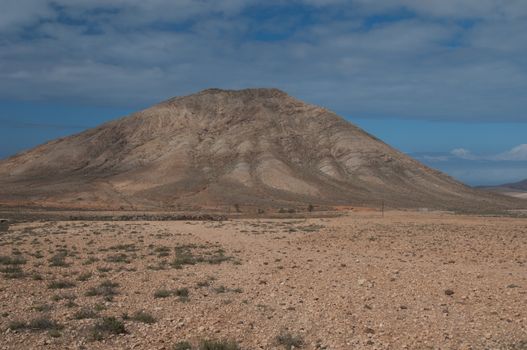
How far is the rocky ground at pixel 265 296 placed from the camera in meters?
10.0

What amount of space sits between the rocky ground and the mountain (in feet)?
158

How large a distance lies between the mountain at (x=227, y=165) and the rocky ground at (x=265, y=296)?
4813 centimetres

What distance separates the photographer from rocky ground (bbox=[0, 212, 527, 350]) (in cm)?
1000

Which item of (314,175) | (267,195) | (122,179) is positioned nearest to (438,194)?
(314,175)

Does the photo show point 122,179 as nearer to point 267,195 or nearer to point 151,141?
point 151,141

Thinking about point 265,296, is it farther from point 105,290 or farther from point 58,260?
point 58,260

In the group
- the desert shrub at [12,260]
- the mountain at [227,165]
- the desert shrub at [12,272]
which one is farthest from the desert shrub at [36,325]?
the mountain at [227,165]

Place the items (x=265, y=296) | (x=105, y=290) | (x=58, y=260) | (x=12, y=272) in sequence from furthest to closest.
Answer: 1. (x=58, y=260)
2. (x=12, y=272)
3. (x=105, y=290)
4. (x=265, y=296)

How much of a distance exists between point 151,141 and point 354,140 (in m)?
36.0

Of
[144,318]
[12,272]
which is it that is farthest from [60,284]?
[144,318]

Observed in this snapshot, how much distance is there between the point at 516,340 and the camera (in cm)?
973

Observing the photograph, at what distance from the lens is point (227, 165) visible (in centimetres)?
8912

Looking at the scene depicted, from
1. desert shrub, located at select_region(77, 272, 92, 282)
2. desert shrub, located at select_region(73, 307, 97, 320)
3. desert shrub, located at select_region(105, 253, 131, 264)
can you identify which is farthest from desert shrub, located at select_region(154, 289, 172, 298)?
desert shrub, located at select_region(105, 253, 131, 264)

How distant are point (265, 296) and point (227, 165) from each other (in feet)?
249
